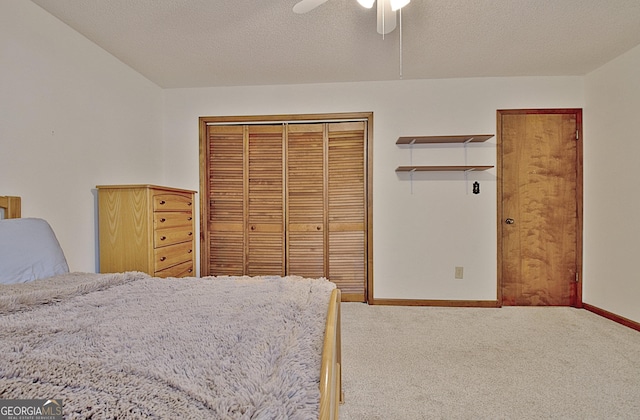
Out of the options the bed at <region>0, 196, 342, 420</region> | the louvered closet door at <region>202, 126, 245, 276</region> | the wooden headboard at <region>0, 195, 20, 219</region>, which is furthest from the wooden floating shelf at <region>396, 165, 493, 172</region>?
the wooden headboard at <region>0, 195, 20, 219</region>

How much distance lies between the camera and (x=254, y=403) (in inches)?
21.0

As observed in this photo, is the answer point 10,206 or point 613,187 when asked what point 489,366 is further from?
point 10,206

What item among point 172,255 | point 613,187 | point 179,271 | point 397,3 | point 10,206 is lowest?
point 179,271

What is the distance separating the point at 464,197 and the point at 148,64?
3397 millimetres

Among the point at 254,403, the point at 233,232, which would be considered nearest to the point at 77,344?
the point at 254,403

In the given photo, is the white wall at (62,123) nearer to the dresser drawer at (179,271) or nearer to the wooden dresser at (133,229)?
the wooden dresser at (133,229)

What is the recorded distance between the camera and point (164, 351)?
72 cm

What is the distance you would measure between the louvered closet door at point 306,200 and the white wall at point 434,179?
33cm

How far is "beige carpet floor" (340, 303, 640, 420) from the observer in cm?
155

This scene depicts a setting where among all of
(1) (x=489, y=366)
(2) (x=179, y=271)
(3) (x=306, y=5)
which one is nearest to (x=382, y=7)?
(3) (x=306, y=5)

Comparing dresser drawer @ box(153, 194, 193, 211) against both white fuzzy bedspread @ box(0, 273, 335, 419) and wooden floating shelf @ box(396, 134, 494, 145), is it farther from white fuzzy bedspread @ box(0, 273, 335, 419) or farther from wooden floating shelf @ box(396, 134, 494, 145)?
wooden floating shelf @ box(396, 134, 494, 145)

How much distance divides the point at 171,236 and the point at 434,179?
2.62 meters

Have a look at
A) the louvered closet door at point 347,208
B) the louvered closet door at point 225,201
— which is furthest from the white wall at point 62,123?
the louvered closet door at point 347,208

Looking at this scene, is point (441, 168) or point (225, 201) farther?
point (225, 201)
